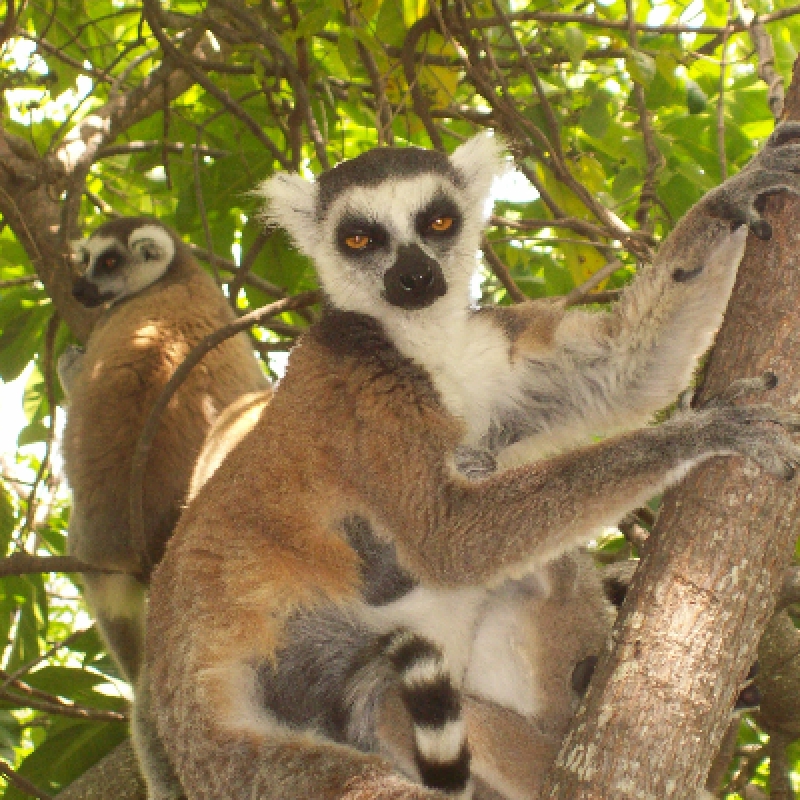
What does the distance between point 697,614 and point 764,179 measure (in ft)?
5.40

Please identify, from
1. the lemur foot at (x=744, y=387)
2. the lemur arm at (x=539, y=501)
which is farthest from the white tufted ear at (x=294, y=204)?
the lemur foot at (x=744, y=387)

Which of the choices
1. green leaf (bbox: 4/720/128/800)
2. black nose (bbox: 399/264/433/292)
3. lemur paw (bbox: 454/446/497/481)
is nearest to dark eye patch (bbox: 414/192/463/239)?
black nose (bbox: 399/264/433/292)

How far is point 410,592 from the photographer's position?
3.87 meters

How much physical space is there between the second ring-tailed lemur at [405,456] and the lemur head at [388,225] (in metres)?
0.01

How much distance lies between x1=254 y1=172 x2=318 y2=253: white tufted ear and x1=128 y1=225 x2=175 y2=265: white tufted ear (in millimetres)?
3475

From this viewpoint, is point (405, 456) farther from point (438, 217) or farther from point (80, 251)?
point (80, 251)

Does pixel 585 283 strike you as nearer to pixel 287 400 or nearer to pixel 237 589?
pixel 287 400

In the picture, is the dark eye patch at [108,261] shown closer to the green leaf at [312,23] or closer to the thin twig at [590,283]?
the green leaf at [312,23]

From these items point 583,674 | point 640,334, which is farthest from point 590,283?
point 583,674

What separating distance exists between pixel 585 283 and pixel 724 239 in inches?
54.5

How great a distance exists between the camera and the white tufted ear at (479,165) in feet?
15.5

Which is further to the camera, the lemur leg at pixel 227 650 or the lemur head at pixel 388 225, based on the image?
the lemur head at pixel 388 225

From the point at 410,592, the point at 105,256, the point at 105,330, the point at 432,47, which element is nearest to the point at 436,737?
the point at 410,592

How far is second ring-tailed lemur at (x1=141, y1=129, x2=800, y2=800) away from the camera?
3.37m
